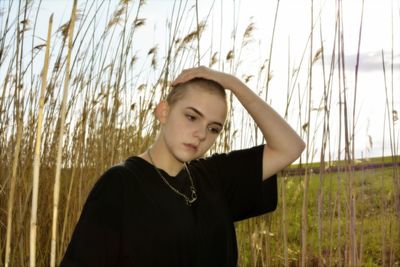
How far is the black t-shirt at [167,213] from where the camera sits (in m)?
1.07

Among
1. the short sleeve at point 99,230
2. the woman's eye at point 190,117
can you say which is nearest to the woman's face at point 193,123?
the woman's eye at point 190,117

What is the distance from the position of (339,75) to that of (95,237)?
2.67 feet

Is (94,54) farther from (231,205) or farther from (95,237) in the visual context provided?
(95,237)

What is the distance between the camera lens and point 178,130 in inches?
48.0

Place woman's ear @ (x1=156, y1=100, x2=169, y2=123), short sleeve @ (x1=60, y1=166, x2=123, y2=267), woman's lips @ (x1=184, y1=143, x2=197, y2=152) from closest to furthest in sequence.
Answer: short sleeve @ (x1=60, y1=166, x2=123, y2=267) < woman's lips @ (x1=184, y1=143, x2=197, y2=152) < woman's ear @ (x1=156, y1=100, x2=169, y2=123)

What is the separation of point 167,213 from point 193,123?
8.7 inches

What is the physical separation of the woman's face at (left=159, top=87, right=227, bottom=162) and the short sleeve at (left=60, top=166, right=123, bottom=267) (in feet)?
0.56

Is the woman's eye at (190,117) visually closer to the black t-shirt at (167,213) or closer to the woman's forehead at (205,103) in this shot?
the woman's forehead at (205,103)

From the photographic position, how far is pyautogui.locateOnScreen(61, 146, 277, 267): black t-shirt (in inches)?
42.0

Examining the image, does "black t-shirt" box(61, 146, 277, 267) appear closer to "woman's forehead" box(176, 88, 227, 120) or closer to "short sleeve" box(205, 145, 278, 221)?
"short sleeve" box(205, 145, 278, 221)

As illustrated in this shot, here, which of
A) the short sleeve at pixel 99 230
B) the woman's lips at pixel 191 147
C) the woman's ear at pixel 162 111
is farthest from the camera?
the woman's ear at pixel 162 111

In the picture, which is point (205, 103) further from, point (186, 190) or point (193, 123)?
point (186, 190)

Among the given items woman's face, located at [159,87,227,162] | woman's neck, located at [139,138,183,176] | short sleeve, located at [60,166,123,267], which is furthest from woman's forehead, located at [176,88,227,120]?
short sleeve, located at [60,166,123,267]

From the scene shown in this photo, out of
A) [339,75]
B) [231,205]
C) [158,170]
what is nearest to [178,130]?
[158,170]
